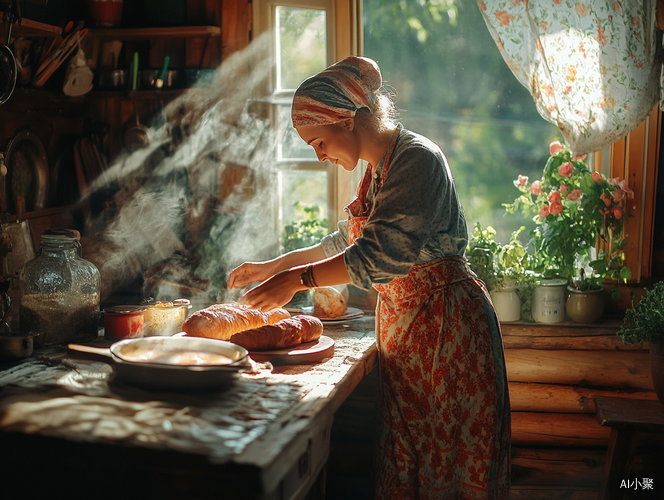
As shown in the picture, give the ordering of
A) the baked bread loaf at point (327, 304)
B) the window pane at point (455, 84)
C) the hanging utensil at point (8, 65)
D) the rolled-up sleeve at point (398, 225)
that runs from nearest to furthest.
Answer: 1. the rolled-up sleeve at point (398, 225)
2. the hanging utensil at point (8, 65)
3. the baked bread loaf at point (327, 304)
4. the window pane at point (455, 84)

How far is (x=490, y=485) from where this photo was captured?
201 cm

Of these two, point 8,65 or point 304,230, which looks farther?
point 304,230

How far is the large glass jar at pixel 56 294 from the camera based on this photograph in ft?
7.17

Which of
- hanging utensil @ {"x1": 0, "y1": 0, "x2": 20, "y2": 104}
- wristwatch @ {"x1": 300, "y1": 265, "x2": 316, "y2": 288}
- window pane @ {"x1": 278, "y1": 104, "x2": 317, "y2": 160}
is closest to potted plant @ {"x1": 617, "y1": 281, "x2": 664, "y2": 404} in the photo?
wristwatch @ {"x1": 300, "y1": 265, "x2": 316, "y2": 288}

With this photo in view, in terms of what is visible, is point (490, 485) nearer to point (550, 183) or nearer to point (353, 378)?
point (353, 378)

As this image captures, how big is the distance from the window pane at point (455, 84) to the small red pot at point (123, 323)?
2128 millimetres

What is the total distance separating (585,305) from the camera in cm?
318

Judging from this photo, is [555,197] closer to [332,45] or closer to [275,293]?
[332,45]

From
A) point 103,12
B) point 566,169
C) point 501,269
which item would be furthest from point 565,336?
point 103,12

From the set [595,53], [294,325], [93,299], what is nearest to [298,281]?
[294,325]

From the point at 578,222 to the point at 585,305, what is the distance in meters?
0.44

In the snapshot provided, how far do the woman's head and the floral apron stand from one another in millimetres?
175

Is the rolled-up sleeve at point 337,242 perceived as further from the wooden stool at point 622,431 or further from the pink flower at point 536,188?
the wooden stool at point 622,431

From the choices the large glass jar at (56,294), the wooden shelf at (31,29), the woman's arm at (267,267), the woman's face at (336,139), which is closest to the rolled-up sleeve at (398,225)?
the woman's face at (336,139)
